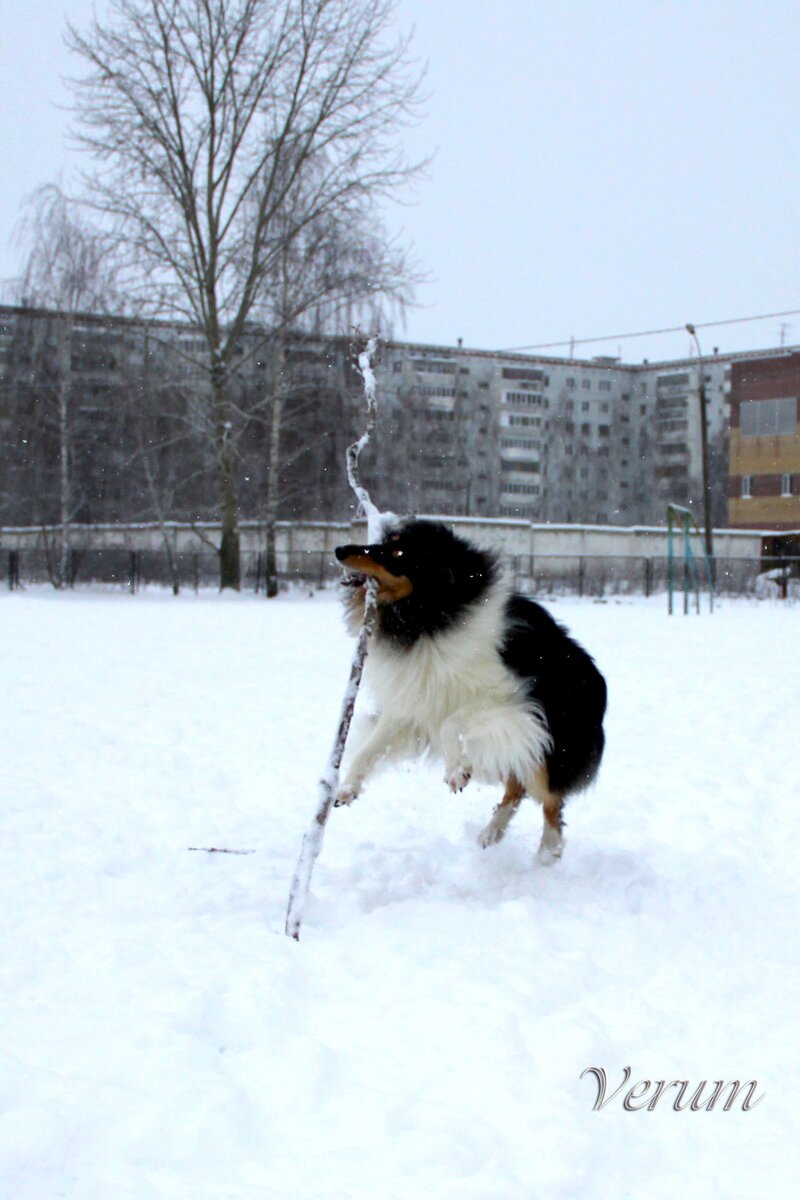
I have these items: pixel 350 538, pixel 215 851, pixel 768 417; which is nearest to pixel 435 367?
pixel 768 417

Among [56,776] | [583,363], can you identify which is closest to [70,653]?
[56,776]

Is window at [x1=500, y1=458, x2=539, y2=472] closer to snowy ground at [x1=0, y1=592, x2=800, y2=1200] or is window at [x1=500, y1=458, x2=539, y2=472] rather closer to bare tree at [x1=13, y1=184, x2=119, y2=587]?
bare tree at [x1=13, y1=184, x2=119, y2=587]

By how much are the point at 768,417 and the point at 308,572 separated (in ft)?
73.2

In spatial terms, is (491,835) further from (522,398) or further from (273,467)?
(522,398)

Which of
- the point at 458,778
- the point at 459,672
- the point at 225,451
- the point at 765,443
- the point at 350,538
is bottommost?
the point at 458,778

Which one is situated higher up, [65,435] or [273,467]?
[65,435]

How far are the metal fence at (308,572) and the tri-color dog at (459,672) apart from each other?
76.4 feet

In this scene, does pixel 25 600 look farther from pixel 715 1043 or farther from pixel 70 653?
pixel 715 1043

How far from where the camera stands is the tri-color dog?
3.82 metres

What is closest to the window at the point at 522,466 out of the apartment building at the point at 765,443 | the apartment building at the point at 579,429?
the apartment building at the point at 579,429

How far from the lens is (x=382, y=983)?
2818 millimetres

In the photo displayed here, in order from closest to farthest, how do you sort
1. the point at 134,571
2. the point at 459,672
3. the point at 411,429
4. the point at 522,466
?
the point at 459,672 < the point at 134,571 < the point at 411,429 < the point at 522,466

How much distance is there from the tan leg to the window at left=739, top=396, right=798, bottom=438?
4043 centimetres

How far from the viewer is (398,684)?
398cm
